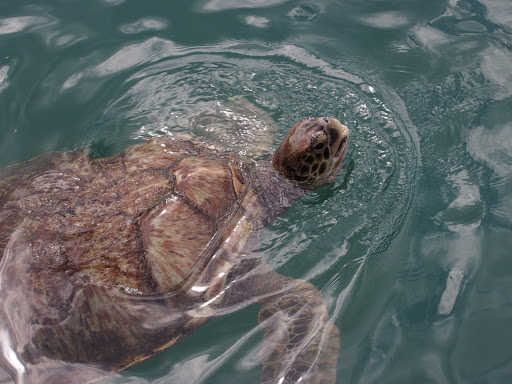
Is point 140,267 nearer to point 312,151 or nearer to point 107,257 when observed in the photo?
point 107,257

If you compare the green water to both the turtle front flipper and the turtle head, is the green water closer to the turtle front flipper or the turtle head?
the turtle front flipper

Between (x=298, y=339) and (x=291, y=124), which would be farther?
(x=291, y=124)

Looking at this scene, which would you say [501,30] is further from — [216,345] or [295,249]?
[216,345]

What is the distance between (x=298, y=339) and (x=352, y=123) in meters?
2.53

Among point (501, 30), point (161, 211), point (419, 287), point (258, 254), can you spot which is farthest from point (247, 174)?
point (501, 30)

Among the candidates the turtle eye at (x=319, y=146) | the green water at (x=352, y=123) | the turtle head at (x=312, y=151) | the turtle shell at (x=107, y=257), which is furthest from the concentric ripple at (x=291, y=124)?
the turtle eye at (x=319, y=146)

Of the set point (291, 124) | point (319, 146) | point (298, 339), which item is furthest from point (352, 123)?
point (298, 339)

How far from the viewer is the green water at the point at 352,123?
2896 millimetres

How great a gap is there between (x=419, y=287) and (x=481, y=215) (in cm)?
99

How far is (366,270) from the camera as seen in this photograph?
327 centimetres

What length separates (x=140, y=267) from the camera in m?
2.79

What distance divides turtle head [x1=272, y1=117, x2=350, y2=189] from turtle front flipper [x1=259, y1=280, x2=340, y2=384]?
1.09 m

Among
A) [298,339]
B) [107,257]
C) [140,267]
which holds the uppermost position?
[107,257]

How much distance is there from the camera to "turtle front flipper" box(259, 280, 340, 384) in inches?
109
